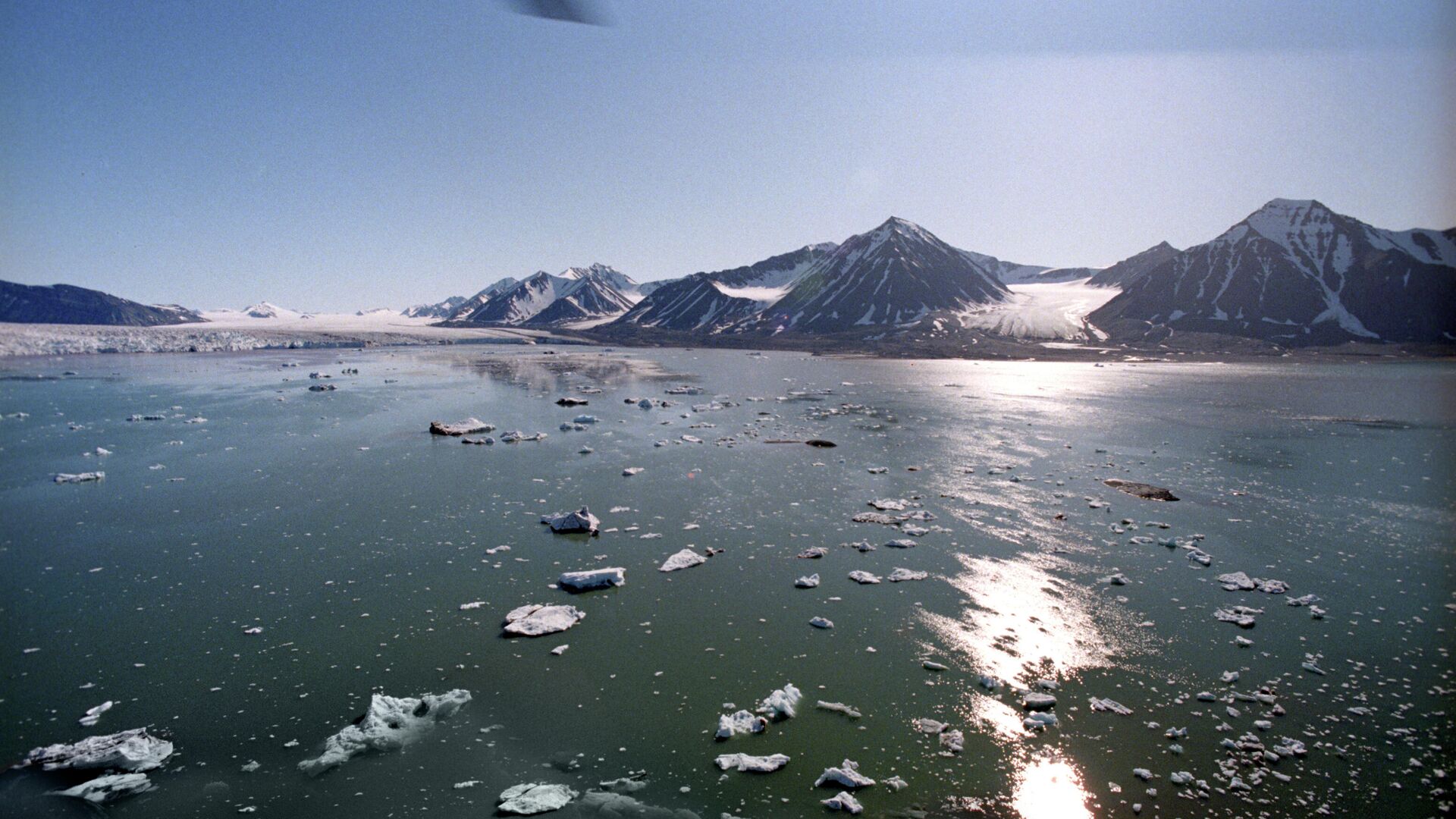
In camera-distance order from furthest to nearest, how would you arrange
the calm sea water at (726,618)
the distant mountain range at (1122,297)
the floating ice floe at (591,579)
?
the distant mountain range at (1122,297), the floating ice floe at (591,579), the calm sea water at (726,618)

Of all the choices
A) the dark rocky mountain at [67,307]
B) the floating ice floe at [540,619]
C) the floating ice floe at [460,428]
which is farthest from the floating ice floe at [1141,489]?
the dark rocky mountain at [67,307]

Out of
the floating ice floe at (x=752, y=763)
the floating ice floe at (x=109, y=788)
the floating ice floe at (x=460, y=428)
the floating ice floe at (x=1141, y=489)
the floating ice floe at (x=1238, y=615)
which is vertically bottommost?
the floating ice floe at (x=752, y=763)

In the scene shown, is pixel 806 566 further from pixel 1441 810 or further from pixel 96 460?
pixel 96 460

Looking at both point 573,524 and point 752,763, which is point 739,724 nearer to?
point 752,763

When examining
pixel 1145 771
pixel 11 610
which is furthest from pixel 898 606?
pixel 11 610

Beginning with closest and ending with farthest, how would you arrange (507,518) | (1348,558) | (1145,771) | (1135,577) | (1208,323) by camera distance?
(1145,771)
(1135,577)
(1348,558)
(507,518)
(1208,323)

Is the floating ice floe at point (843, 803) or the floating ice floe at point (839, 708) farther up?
the floating ice floe at point (839, 708)

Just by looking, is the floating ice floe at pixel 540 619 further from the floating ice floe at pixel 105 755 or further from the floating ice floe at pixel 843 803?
the floating ice floe at pixel 843 803
